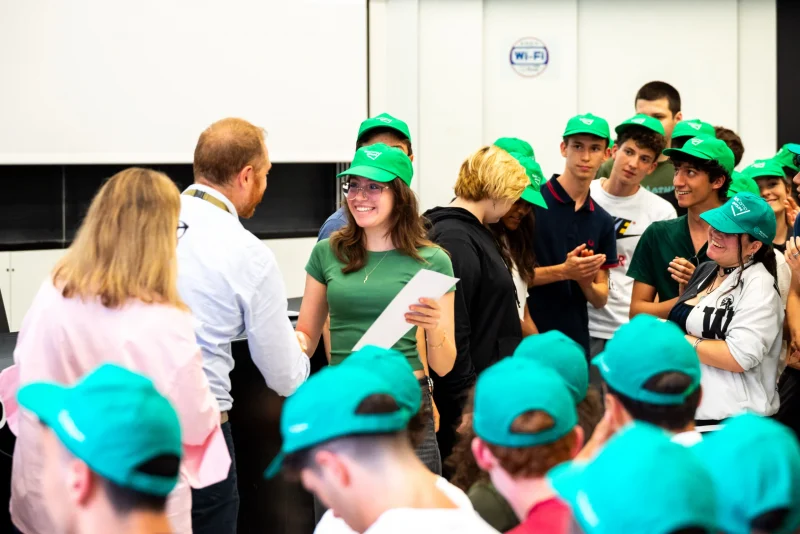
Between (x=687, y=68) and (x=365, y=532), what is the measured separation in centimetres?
681

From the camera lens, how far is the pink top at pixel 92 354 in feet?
6.62

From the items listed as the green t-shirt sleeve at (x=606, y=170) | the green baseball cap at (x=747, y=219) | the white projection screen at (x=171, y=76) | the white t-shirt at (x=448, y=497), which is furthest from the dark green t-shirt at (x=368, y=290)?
the white projection screen at (x=171, y=76)

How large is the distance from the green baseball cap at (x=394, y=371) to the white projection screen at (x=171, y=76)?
4.74 m

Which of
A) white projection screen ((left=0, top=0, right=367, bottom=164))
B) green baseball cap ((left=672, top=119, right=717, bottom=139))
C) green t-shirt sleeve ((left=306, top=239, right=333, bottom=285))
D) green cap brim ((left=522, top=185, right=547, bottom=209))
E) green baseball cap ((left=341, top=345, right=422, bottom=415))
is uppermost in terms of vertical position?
white projection screen ((left=0, top=0, right=367, bottom=164))

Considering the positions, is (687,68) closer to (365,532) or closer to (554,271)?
(554,271)

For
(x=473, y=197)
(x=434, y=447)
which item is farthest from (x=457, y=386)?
(x=473, y=197)

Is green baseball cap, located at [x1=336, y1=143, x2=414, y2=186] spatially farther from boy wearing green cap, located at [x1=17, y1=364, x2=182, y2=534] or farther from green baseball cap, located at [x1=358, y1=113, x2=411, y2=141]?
boy wearing green cap, located at [x1=17, y1=364, x2=182, y2=534]

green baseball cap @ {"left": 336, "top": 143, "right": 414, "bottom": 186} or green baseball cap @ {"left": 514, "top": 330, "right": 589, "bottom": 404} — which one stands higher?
green baseball cap @ {"left": 336, "top": 143, "right": 414, "bottom": 186}

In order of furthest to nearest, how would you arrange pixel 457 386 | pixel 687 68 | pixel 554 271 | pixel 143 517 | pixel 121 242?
pixel 687 68 < pixel 554 271 < pixel 457 386 < pixel 121 242 < pixel 143 517

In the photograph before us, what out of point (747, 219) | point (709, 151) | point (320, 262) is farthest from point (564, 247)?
point (320, 262)

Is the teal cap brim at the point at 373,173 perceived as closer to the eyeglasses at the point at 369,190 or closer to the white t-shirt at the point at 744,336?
the eyeglasses at the point at 369,190


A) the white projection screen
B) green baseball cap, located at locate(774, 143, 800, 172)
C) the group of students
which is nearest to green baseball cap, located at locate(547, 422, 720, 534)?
the group of students

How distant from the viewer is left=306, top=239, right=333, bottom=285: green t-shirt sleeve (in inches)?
115

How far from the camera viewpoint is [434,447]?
2.78 meters
